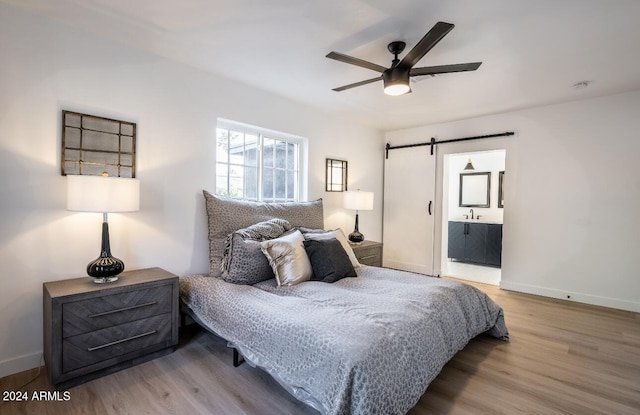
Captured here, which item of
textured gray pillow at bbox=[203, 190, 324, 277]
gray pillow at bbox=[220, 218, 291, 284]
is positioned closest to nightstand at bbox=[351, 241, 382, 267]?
textured gray pillow at bbox=[203, 190, 324, 277]

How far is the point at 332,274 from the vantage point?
2.55 metres

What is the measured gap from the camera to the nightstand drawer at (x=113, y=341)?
1866 mm

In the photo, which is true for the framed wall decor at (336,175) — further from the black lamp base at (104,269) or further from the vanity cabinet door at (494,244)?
the vanity cabinet door at (494,244)

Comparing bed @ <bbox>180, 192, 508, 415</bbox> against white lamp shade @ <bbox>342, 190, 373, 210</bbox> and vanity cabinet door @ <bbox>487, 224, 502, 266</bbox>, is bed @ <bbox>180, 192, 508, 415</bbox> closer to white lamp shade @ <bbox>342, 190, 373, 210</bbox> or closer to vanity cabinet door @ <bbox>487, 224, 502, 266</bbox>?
white lamp shade @ <bbox>342, 190, 373, 210</bbox>

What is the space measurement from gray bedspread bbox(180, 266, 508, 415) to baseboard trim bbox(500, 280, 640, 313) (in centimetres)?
178

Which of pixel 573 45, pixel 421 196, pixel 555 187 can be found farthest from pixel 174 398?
pixel 555 187

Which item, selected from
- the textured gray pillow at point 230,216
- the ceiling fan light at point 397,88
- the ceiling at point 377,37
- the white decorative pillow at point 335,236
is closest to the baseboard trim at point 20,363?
the textured gray pillow at point 230,216

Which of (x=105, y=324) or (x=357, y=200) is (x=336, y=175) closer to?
(x=357, y=200)

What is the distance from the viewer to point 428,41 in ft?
5.88

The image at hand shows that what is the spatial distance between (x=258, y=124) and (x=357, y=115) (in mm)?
1625

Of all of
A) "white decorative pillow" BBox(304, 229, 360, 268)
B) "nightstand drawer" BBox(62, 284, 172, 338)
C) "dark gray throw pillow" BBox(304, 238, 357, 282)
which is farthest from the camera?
"white decorative pillow" BBox(304, 229, 360, 268)

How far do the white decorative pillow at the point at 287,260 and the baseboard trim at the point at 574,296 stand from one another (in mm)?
3178

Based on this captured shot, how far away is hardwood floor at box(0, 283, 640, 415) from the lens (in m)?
1.74

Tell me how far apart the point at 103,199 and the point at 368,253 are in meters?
2.94
